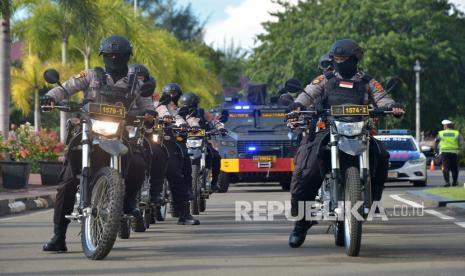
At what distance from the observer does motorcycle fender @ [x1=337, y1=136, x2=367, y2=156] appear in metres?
10.2

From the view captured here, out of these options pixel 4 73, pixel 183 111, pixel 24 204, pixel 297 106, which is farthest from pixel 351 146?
pixel 4 73

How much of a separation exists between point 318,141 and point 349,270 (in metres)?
1.86

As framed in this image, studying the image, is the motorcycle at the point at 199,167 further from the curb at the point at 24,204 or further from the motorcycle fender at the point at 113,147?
→ the motorcycle fender at the point at 113,147

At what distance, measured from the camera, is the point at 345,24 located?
62.8 metres

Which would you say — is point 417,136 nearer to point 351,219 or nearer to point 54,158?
point 54,158

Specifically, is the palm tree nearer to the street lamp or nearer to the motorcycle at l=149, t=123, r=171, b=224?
the motorcycle at l=149, t=123, r=171, b=224

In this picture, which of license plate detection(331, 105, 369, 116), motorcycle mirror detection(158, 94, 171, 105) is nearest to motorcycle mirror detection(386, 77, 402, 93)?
license plate detection(331, 105, 369, 116)

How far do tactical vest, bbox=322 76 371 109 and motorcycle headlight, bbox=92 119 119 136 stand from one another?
2022mm

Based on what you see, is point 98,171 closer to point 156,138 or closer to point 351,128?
point 351,128

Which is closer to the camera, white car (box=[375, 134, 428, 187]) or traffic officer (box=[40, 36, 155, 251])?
traffic officer (box=[40, 36, 155, 251])

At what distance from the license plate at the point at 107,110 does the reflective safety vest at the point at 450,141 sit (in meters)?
19.2

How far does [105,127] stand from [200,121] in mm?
7860

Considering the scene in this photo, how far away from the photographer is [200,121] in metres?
17.9

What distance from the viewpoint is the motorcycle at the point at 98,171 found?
9.71 metres
